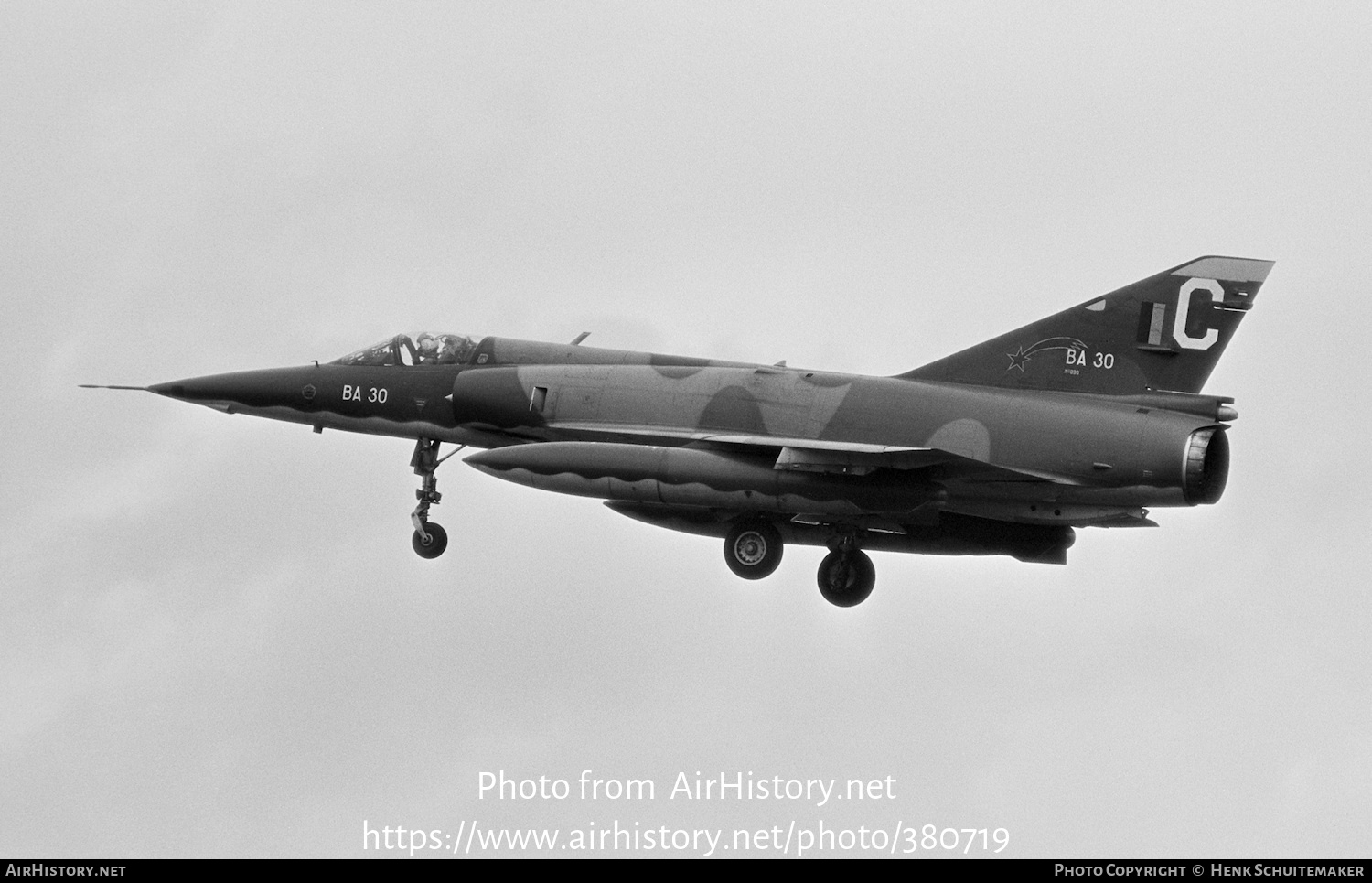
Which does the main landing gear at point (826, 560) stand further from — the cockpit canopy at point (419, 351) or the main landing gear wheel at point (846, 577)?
the cockpit canopy at point (419, 351)

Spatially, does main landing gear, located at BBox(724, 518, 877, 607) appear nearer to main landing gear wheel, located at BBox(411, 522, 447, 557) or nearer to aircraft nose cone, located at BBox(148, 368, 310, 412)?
main landing gear wheel, located at BBox(411, 522, 447, 557)

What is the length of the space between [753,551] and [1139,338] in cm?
478

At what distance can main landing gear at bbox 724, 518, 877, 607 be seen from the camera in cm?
2473

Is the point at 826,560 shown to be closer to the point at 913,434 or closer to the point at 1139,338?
the point at 913,434

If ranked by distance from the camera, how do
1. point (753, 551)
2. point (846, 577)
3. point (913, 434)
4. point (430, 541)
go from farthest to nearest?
point (430, 541)
point (846, 577)
point (753, 551)
point (913, 434)

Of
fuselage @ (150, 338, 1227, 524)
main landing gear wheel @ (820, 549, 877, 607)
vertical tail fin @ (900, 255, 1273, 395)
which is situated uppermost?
vertical tail fin @ (900, 255, 1273, 395)

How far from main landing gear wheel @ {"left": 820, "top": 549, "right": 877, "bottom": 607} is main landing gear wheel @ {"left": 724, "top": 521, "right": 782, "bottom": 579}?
35.9 inches

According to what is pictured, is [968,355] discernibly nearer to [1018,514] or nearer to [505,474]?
[1018,514]

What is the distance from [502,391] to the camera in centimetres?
2588

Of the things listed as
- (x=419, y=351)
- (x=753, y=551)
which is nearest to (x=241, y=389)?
(x=419, y=351)

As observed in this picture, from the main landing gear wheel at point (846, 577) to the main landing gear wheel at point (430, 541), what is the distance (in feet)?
14.9

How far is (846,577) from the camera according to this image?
2545 centimetres

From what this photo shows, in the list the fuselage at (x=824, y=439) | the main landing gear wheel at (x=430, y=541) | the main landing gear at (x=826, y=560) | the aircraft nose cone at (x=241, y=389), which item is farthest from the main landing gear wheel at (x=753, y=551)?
the aircraft nose cone at (x=241, y=389)

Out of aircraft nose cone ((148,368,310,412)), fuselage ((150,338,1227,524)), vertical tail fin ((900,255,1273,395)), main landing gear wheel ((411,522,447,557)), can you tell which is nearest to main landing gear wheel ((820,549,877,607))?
fuselage ((150,338,1227,524))
